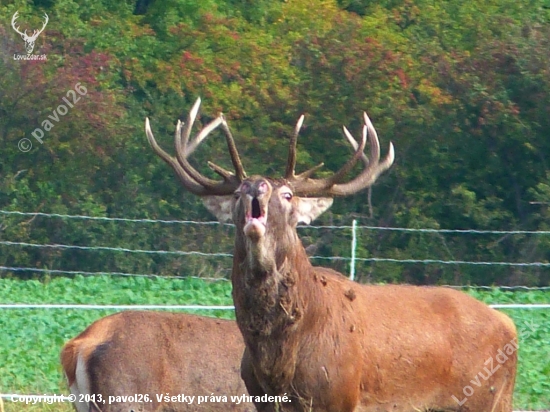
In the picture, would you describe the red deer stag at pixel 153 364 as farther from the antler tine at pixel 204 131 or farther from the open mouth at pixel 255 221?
the open mouth at pixel 255 221

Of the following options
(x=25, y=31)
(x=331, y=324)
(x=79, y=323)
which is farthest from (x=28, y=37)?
(x=331, y=324)

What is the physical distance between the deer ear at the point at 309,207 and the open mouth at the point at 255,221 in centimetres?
37

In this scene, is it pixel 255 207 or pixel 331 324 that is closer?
pixel 255 207

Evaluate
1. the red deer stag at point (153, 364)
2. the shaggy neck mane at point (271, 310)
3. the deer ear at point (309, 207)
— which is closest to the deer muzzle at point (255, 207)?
the shaggy neck mane at point (271, 310)

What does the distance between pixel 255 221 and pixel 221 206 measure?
696 millimetres

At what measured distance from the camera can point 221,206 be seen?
5.94m

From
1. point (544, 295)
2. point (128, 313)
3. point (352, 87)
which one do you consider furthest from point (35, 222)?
point (128, 313)

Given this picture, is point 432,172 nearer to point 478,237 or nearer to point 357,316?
point 478,237

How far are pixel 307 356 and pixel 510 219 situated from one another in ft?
58.0

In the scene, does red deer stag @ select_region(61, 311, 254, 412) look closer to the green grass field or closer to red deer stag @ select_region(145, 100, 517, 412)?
red deer stag @ select_region(145, 100, 517, 412)

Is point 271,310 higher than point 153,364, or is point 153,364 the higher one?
point 271,310

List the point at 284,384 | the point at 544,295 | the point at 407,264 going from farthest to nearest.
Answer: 1. the point at 407,264
2. the point at 544,295
3. the point at 284,384

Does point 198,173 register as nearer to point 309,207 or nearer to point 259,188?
point 309,207

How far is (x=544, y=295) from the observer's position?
48.9 ft
